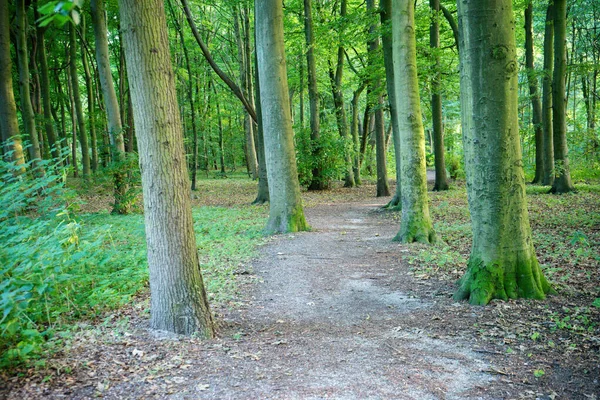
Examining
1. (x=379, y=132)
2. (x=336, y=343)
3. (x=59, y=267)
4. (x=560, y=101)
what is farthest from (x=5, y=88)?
(x=560, y=101)

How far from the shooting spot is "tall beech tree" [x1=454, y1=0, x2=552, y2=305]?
15.9 ft

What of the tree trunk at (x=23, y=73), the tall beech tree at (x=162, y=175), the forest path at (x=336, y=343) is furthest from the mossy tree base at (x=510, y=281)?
the tree trunk at (x=23, y=73)

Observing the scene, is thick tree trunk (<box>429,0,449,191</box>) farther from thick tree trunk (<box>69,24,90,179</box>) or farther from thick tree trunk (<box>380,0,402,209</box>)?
thick tree trunk (<box>69,24,90,179</box>)

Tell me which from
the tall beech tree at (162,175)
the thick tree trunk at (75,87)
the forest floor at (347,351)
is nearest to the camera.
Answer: the forest floor at (347,351)

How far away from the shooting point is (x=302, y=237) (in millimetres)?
9516

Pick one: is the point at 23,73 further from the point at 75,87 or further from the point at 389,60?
the point at 389,60

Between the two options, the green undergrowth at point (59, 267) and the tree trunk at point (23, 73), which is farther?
the tree trunk at point (23, 73)

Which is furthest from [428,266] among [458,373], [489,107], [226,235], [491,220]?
[226,235]

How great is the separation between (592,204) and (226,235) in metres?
10.2

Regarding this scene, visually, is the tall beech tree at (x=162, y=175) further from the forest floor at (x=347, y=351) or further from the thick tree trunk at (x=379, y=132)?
the thick tree trunk at (x=379, y=132)

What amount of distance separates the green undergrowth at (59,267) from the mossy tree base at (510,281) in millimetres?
3203

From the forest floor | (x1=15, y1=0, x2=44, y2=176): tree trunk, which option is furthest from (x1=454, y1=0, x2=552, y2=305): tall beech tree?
(x1=15, y1=0, x2=44, y2=176): tree trunk

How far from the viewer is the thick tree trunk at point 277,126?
988 cm

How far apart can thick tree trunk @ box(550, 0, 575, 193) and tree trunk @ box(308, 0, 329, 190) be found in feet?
28.6
